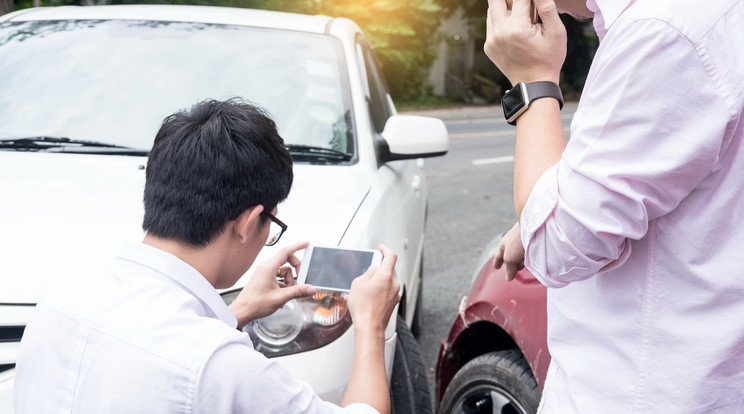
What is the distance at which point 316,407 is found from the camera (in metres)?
1.20

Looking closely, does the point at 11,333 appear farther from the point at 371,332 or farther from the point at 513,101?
the point at 513,101

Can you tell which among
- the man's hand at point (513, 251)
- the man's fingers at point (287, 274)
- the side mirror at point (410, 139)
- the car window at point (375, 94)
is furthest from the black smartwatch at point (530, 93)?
the car window at point (375, 94)

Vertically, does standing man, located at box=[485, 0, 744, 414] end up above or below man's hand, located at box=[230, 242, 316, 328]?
above

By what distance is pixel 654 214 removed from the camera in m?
1.01

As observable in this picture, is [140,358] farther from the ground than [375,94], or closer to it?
farther from the ground

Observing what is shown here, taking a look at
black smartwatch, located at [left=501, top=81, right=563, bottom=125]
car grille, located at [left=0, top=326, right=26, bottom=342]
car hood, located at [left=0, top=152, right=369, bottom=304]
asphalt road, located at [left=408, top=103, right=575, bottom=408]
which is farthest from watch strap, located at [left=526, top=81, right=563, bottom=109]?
asphalt road, located at [left=408, top=103, right=575, bottom=408]

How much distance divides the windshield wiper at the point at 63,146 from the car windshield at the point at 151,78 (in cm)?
2

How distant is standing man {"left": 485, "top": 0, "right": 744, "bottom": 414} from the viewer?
0.95 m

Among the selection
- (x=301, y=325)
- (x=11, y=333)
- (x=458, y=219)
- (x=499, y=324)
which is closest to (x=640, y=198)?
(x=301, y=325)

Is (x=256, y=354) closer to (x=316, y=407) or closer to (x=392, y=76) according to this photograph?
(x=316, y=407)

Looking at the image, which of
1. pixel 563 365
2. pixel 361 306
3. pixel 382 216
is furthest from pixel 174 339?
pixel 382 216

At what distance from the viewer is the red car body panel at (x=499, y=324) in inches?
80.9

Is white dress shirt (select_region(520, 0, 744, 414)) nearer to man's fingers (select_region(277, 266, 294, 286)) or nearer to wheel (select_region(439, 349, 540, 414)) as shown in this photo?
man's fingers (select_region(277, 266, 294, 286))

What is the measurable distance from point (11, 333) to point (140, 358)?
0.82 m
